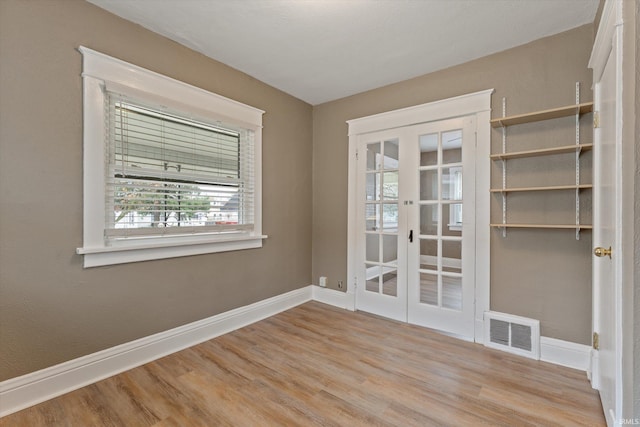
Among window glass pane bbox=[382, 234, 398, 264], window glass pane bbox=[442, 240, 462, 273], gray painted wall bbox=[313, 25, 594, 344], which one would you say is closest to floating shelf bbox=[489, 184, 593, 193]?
gray painted wall bbox=[313, 25, 594, 344]

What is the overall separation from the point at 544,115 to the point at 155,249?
10.7 feet

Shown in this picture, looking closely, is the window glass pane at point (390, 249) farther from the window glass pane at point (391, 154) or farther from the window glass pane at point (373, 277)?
the window glass pane at point (391, 154)

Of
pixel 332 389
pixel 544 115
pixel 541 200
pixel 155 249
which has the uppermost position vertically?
pixel 544 115

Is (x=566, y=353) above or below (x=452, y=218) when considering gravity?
below

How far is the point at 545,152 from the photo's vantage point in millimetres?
2221

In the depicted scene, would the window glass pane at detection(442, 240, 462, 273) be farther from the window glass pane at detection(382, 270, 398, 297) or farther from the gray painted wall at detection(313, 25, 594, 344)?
the window glass pane at detection(382, 270, 398, 297)

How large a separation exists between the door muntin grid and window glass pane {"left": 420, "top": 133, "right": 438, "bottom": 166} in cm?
27

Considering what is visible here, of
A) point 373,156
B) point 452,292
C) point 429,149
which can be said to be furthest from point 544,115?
point 452,292

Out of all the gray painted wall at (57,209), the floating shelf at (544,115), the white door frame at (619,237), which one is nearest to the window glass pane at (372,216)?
the floating shelf at (544,115)

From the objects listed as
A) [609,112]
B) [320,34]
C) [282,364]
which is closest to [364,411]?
[282,364]

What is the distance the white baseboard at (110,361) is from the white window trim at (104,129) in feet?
2.13

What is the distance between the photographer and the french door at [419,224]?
2.71 metres

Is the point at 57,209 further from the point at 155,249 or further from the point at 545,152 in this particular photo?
the point at 545,152

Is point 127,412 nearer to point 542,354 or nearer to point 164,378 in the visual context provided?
point 164,378
